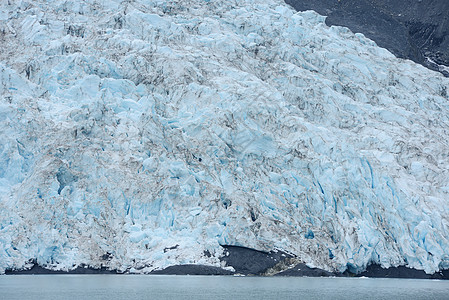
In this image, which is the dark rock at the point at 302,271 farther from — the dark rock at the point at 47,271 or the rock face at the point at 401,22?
the rock face at the point at 401,22

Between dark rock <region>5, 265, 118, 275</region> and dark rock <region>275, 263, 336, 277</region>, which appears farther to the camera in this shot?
dark rock <region>275, 263, 336, 277</region>

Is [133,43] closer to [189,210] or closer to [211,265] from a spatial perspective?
[189,210]

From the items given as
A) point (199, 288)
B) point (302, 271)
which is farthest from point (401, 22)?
point (199, 288)

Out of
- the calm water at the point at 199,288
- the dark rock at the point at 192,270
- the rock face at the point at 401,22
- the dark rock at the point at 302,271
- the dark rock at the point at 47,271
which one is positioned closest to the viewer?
the calm water at the point at 199,288

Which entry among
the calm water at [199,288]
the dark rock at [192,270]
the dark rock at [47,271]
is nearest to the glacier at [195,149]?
the dark rock at [47,271]

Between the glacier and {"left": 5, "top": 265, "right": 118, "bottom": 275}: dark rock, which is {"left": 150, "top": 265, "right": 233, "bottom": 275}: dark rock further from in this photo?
{"left": 5, "top": 265, "right": 118, "bottom": 275}: dark rock

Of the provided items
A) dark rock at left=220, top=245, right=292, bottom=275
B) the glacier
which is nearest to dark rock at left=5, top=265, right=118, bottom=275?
the glacier
